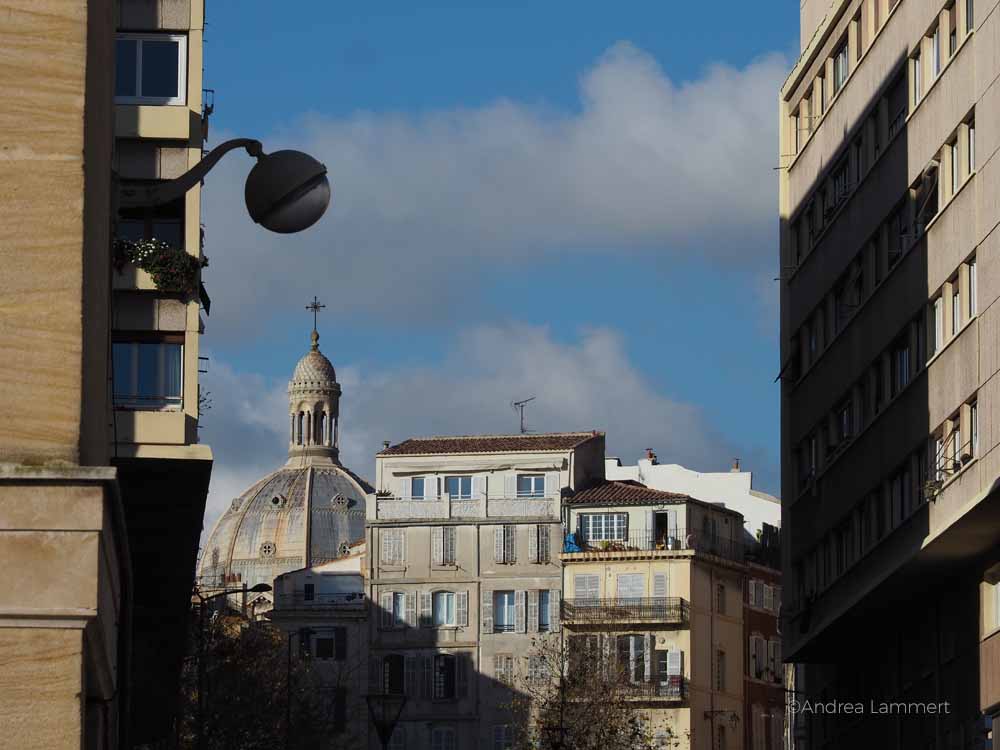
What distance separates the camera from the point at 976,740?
44.8 m

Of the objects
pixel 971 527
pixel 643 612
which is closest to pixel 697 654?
pixel 643 612

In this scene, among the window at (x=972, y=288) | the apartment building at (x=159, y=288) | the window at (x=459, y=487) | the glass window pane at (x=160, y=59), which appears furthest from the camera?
the window at (x=459, y=487)

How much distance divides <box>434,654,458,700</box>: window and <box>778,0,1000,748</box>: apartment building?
57.7 m

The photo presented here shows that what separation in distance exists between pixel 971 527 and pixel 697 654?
70872 mm

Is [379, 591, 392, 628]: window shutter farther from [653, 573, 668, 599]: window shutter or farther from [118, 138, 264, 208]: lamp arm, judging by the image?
[118, 138, 264, 208]: lamp arm

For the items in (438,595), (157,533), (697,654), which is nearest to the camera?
(157,533)

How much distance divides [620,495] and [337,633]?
15617 mm

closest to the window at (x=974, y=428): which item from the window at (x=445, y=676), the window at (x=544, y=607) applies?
the window at (x=544, y=607)

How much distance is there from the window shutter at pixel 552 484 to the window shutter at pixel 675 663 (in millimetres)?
11399

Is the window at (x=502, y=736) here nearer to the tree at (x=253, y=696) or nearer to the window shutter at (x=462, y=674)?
the window shutter at (x=462, y=674)

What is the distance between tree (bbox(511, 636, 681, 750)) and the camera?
99.1m

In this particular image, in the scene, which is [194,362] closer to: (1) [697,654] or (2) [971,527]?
(2) [971,527]

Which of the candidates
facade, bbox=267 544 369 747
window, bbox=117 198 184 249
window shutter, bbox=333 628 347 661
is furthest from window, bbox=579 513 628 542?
window, bbox=117 198 184 249

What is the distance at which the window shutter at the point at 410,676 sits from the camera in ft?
390
